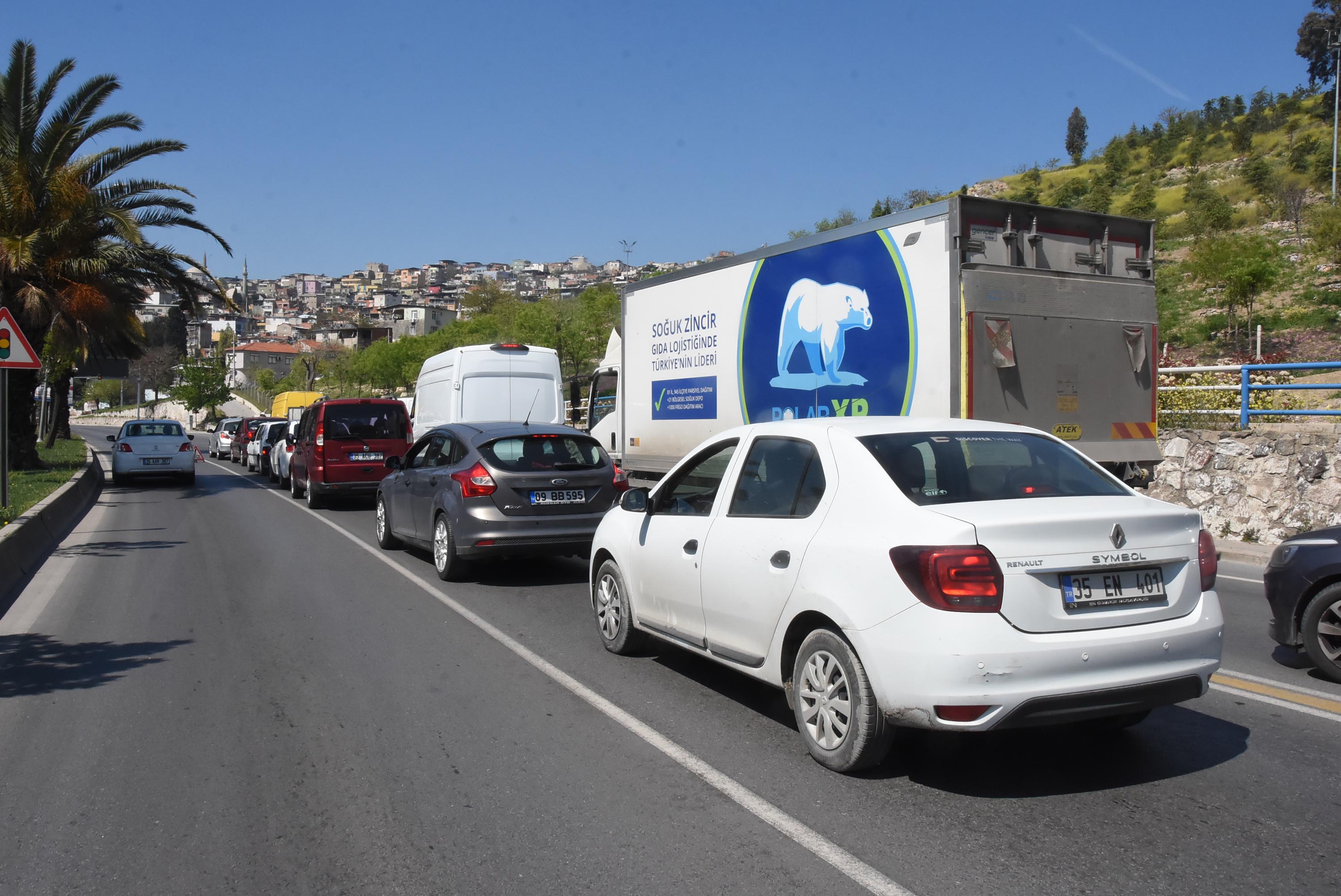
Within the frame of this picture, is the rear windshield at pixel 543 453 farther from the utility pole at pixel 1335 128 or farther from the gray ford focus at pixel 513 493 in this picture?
the utility pole at pixel 1335 128

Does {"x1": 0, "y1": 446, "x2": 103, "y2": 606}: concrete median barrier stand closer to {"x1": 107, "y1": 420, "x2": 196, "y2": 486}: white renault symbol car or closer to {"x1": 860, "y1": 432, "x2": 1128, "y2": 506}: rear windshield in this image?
{"x1": 107, "y1": 420, "x2": 196, "y2": 486}: white renault symbol car

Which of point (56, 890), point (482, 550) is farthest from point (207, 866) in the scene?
point (482, 550)

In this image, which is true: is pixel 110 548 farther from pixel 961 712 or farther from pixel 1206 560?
pixel 1206 560

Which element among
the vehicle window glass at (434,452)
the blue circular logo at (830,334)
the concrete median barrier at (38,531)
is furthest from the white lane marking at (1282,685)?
the concrete median barrier at (38,531)

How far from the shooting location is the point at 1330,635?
658cm

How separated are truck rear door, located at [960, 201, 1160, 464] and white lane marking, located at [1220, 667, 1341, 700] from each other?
312cm

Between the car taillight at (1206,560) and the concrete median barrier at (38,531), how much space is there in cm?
976

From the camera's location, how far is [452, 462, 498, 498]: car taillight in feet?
33.6

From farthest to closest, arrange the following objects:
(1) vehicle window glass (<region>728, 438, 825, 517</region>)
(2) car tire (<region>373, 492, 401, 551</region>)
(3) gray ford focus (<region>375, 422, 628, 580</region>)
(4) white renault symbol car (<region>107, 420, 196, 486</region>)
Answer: (4) white renault symbol car (<region>107, 420, 196, 486</region>) → (2) car tire (<region>373, 492, 401, 551</region>) → (3) gray ford focus (<region>375, 422, 628, 580</region>) → (1) vehicle window glass (<region>728, 438, 825, 517</region>)

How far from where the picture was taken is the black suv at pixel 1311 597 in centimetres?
657

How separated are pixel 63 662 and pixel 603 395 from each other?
12.3 meters

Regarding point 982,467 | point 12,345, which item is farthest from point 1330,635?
point 12,345

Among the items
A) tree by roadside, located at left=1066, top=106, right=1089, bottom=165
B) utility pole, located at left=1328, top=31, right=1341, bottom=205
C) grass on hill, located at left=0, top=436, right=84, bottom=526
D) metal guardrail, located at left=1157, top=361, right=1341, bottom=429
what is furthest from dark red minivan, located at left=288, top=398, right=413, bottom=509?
tree by roadside, located at left=1066, top=106, right=1089, bottom=165

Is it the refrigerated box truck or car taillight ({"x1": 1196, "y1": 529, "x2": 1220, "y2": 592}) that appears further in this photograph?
the refrigerated box truck
